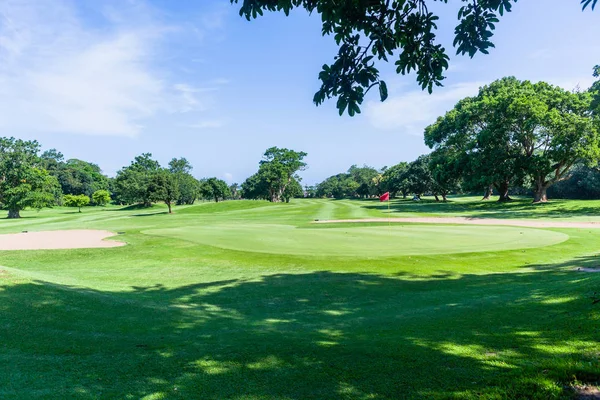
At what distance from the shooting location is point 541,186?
4909 centimetres

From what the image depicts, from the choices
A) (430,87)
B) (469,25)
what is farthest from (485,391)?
(469,25)

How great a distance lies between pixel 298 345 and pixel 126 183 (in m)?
81.6

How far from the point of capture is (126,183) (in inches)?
3041

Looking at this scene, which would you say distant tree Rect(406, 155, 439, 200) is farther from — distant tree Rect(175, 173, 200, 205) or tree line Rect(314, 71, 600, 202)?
distant tree Rect(175, 173, 200, 205)

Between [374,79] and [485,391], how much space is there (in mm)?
3954

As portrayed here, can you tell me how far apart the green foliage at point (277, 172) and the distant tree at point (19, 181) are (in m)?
50.6

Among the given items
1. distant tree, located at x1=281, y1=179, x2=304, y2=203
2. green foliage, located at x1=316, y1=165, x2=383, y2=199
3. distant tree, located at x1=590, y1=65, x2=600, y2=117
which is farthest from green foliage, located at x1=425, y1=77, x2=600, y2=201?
green foliage, located at x1=316, y1=165, x2=383, y2=199

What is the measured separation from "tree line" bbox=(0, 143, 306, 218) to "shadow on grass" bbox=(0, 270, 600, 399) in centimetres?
4774

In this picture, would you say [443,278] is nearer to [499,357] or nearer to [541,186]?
[499,357]

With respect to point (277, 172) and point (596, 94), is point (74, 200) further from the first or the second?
point (596, 94)

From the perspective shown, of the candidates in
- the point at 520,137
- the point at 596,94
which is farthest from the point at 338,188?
the point at 596,94

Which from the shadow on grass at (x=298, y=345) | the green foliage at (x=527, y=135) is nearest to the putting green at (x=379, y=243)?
the shadow on grass at (x=298, y=345)

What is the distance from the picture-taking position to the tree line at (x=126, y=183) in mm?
53156

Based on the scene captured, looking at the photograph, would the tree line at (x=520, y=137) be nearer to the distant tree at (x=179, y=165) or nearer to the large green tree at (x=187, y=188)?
the large green tree at (x=187, y=188)
